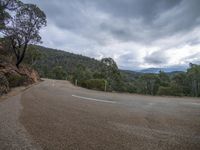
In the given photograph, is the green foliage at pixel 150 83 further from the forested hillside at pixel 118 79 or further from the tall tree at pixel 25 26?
the tall tree at pixel 25 26

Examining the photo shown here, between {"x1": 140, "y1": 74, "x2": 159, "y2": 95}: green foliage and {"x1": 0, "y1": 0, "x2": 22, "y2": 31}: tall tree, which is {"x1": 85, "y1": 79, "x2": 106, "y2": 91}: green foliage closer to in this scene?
{"x1": 0, "y1": 0, "x2": 22, "y2": 31}: tall tree

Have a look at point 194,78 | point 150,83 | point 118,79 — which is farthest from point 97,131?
point 150,83

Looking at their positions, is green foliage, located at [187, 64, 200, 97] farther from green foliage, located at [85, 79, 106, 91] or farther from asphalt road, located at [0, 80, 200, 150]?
asphalt road, located at [0, 80, 200, 150]

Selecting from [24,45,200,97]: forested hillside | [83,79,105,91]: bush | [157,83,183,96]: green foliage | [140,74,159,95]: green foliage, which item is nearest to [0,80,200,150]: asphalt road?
[24,45,200,97]: forested hillside

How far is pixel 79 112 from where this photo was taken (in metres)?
5.56

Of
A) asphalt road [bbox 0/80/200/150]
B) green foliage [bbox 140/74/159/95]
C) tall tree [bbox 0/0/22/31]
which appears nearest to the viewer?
asphalt road [bbox 0/80/200/150]

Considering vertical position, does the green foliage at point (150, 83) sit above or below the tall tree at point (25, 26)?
below

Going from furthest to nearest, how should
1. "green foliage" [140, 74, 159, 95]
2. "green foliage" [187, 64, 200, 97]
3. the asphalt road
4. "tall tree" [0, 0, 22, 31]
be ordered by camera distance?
1. "green foliage" [140, 74, 159, 95]
2. "green foliage" [187, 64, 200, 97]
3. "tall tree" [0, 0, 22, 31]
4. the asphalt road

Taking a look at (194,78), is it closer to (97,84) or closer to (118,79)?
(118,79)

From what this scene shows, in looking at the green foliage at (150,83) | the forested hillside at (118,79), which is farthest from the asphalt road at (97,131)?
the green foliage at (150,83)

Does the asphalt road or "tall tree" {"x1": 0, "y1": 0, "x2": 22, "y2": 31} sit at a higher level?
"tall tree" {"x1": 0, "y1": 0, "x2": 22, "y2": 31}

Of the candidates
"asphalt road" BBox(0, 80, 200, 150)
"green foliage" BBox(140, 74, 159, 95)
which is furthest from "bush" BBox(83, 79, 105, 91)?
"green foliage" BBox(140, 74, 159, 95)

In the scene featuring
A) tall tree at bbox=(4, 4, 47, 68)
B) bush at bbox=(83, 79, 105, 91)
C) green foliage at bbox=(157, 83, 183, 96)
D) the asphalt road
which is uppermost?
tall tree at bbox=(4, 4, 47, 68)

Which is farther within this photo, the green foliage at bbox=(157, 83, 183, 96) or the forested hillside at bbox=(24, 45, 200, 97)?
the forested hillside at bbox=(24, 45, 200, 97)
